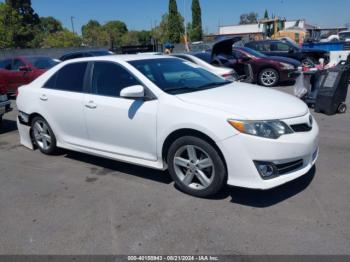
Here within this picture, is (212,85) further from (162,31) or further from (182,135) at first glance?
(162,31)

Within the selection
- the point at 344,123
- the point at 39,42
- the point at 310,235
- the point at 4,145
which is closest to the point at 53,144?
the point at 4,145

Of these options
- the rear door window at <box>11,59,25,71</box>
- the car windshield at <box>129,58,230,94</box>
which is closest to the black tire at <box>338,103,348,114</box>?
the car windshield at <box>129,58,230,94</box>

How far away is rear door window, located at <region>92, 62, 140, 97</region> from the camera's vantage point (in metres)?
4.39

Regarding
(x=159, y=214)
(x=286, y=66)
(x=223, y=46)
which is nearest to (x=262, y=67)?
(x=286, y=66)

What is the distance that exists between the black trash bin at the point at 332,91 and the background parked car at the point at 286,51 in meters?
7.24

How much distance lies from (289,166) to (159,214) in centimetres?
144

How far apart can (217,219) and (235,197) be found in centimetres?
53

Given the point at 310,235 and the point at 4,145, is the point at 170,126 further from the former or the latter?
the point at 4,145

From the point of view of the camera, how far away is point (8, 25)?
46656 millimetres

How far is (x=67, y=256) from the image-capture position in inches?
118

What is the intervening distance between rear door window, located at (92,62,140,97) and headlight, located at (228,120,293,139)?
1.45 metres

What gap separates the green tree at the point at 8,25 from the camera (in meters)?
44.9

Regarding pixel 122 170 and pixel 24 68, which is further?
pixel 24 68

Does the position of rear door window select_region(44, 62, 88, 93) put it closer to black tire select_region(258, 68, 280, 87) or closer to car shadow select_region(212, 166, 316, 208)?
car shadow select_region(212, 166, 316, 208)
